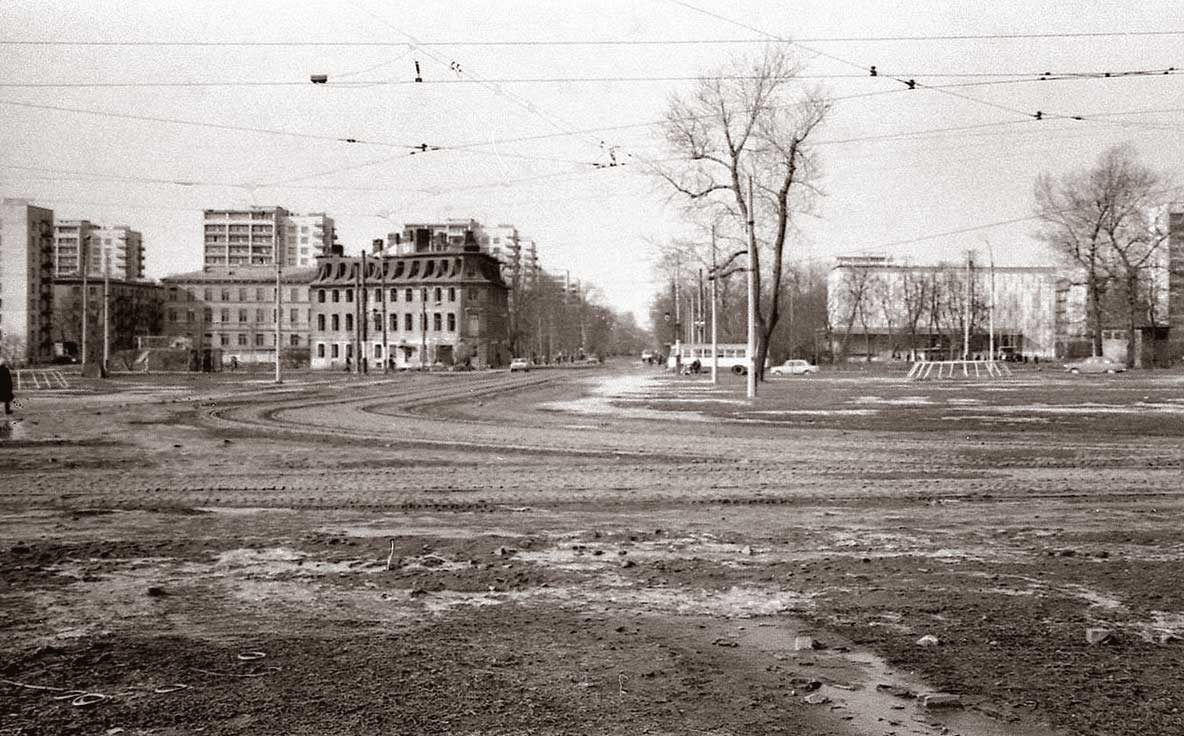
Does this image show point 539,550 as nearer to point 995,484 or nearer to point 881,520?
point 881,520

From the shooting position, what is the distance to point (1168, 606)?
6219 mm

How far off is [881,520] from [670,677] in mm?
5259

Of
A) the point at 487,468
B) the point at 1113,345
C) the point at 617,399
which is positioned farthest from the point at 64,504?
the point at 1113,345

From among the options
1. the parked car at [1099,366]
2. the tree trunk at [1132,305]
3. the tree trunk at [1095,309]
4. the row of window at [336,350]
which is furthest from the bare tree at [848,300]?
the row of window at [336,350]

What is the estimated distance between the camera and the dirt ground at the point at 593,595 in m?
4.53

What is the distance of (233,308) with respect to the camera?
14788 centimetres

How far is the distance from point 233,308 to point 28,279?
2803cm

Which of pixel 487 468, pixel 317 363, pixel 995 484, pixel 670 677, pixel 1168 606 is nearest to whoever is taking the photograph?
pixel 670 677

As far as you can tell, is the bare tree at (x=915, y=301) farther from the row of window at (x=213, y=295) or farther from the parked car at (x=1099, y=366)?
the row of window at (x=213, y=295)

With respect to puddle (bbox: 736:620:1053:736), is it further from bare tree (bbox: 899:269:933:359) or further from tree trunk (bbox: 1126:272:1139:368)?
bare tree (bbox: 899:269:933:359)

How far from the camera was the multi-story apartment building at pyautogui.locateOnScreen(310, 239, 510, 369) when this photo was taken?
413 feet

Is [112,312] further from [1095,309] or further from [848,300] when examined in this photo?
[1095,309]

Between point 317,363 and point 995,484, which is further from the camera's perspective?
point 317,363

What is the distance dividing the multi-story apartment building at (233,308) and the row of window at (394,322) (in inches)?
728
